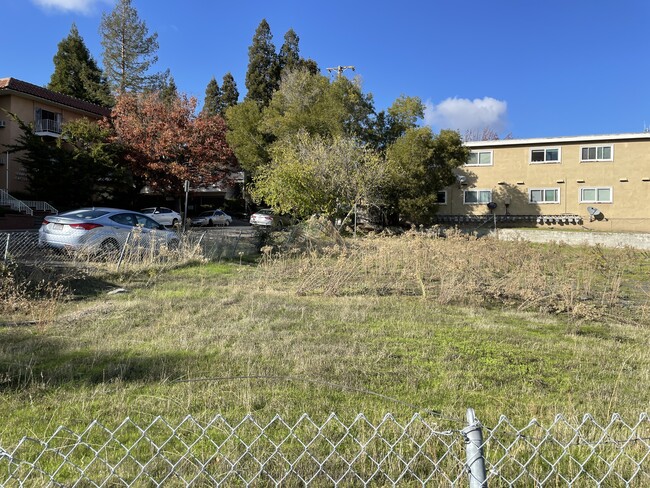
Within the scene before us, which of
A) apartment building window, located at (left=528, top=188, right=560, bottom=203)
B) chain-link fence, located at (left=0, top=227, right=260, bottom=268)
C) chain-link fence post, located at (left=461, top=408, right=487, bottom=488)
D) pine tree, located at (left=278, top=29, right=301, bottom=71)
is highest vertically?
pine tree, located at (left=278, top=29, right=301, bottom=71)

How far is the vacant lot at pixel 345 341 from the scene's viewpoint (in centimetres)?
376

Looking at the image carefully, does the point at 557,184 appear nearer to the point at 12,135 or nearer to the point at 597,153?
the point at 597,153

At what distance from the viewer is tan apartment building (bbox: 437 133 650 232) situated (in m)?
30.3

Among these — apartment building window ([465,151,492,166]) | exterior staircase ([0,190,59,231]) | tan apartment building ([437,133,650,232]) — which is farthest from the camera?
apartment building window ([465,151,492,166])

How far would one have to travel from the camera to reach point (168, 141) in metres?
29.3

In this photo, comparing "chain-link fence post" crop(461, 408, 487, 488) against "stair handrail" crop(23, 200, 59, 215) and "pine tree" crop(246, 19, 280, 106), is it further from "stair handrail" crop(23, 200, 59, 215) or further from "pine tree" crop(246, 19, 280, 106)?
"pine tree" crop(246, 19, 280, 106)

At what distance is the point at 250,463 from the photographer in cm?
Answer: 288

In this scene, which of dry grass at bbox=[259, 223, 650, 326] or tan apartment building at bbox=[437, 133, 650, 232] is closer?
dry grass at bbox=[259, 223, 650, 326]

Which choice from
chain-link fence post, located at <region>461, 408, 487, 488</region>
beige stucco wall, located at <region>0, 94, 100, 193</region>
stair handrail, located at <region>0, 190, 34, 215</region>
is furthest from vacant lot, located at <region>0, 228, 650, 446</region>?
beige stucco wall, located at <region>0, 94, 100, 193</region>

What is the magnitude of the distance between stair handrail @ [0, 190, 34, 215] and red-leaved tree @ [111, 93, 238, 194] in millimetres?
6869

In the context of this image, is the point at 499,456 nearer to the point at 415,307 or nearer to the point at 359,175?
the point at 415,307

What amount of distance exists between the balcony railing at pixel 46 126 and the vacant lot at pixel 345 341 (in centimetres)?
2446

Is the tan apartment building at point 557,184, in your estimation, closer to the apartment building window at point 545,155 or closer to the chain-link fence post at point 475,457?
the apartment building window at point 545,155

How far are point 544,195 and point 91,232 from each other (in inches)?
1163
